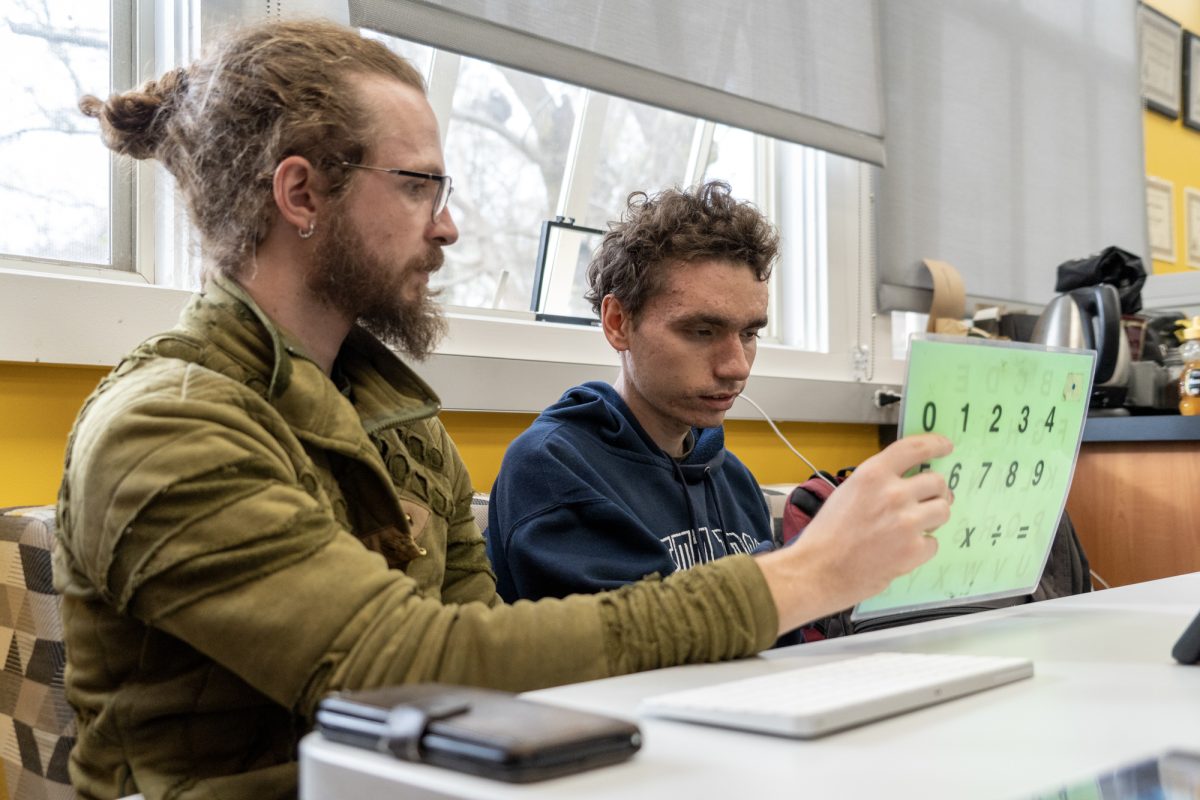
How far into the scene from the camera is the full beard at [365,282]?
1.17 metres

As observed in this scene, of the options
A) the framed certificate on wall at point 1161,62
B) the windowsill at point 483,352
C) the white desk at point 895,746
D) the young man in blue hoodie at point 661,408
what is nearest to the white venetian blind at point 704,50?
the young man in blue hoodie at point 661,408

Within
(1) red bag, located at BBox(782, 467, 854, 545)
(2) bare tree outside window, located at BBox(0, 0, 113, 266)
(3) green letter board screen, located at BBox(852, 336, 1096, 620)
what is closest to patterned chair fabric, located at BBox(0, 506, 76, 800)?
(2) bare tree outside window, located at BBox(0, 0, 113, 266)

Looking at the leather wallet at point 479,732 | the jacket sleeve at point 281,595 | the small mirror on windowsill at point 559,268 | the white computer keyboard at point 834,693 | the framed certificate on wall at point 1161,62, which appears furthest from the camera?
the framed certificate on wall at point 1161,62

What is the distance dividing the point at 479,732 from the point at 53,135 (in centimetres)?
146

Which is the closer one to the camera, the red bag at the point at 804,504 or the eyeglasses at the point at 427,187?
the eyeglasses at the point at 427,187

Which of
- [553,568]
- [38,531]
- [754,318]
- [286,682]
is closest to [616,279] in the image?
[754,318]

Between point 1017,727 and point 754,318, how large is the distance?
111 cm

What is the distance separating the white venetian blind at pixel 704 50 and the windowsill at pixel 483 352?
481 millimetres

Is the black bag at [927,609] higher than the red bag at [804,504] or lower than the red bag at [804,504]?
lower

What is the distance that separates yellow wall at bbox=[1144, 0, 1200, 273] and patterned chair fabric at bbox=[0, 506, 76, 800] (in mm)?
4136

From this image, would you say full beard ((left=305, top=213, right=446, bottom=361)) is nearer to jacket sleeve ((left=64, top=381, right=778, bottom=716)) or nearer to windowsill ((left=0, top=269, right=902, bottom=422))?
jacket sleeve ((left=64, top=381, right=778, bottom=716))

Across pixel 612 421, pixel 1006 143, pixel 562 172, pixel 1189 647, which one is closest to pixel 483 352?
pixel 612 421

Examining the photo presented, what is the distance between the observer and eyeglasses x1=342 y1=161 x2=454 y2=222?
1215mm

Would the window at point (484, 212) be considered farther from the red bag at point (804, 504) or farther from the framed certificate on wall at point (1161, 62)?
the framed certificate on wall at point (1161, 62)
